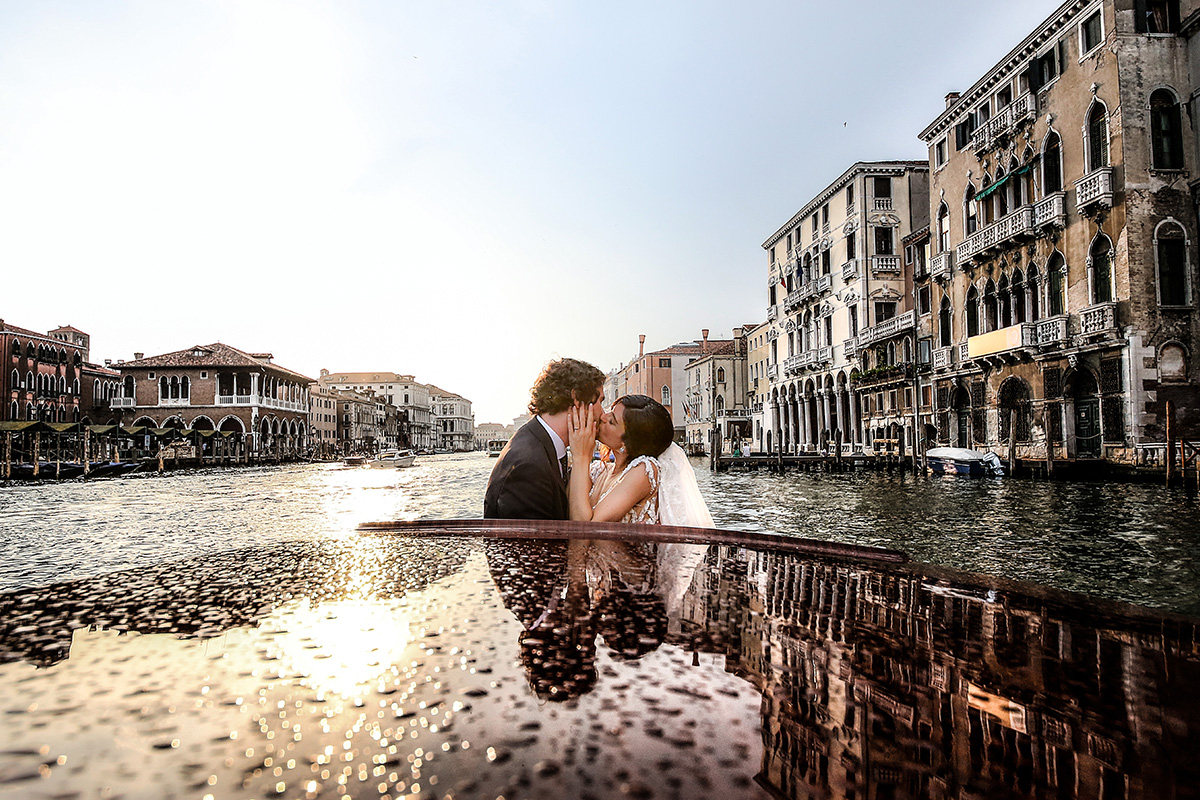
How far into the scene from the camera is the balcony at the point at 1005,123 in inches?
718

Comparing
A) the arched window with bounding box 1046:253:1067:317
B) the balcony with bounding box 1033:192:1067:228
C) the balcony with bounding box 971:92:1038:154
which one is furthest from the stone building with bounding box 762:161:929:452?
the balcony with bounding box 1033:192:1067:228

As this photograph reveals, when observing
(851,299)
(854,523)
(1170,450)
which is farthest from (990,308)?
(854,523)

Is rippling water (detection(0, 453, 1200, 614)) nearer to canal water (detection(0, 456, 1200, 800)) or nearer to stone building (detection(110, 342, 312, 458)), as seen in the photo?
canal water (detection(0, 456, 1200, 800))

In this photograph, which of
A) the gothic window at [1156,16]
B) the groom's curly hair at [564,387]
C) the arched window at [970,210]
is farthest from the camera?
the arched window at [970,210]

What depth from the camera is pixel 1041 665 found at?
73 cm

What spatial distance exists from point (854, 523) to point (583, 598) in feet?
31.5

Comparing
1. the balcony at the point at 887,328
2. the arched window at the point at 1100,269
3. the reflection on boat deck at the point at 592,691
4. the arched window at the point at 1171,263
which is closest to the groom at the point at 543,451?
the reflection on boat deck at the point at 592,691

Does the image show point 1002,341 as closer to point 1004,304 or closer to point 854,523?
point 1004,304

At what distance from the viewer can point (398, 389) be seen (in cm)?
10156

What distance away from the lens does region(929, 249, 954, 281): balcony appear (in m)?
22.3

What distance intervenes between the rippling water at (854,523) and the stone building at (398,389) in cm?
8126

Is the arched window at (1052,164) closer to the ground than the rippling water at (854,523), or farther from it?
farther from it

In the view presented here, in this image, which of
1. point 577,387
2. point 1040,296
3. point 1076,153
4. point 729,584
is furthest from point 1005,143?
point 729,584

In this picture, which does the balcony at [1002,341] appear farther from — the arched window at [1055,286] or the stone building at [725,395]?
the stone building at [725,395]
